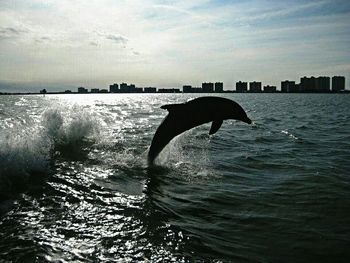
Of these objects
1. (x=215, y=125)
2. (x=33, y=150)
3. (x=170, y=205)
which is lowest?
(x=170, y=205)

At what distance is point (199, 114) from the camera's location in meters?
11.4

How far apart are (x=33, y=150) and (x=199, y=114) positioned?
17.5ft

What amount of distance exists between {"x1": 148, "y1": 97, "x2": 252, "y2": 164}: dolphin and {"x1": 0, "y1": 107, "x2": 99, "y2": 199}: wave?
391 cm

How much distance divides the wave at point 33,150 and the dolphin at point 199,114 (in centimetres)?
391

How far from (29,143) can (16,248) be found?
685 cm

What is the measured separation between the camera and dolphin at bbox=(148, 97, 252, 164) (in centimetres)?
1120

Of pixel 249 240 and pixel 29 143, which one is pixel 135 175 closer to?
pixel 29 143

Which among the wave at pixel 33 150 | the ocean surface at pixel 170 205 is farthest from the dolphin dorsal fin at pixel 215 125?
the wave at pixel 33 150

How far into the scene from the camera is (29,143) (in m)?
11.9

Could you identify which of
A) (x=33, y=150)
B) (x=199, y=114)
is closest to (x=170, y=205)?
(x=199, y=114)

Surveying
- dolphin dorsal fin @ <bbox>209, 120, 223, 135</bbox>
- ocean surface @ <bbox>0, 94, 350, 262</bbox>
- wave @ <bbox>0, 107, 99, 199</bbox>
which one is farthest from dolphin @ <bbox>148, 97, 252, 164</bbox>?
wave @ <bbox>0, 107, 99, 199</bbox>

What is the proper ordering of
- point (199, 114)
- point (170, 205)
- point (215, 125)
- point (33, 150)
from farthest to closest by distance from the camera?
point (33, 150), point (199, 114), point (215, 125), point (170, 205)

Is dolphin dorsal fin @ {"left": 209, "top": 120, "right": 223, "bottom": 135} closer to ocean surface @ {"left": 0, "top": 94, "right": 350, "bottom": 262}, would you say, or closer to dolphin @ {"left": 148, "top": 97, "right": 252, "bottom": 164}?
dolphin @ {"left": 148, "top": 97, "right": 252, "bottom": 164}

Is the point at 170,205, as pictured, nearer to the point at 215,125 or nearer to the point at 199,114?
the point at 215,125
